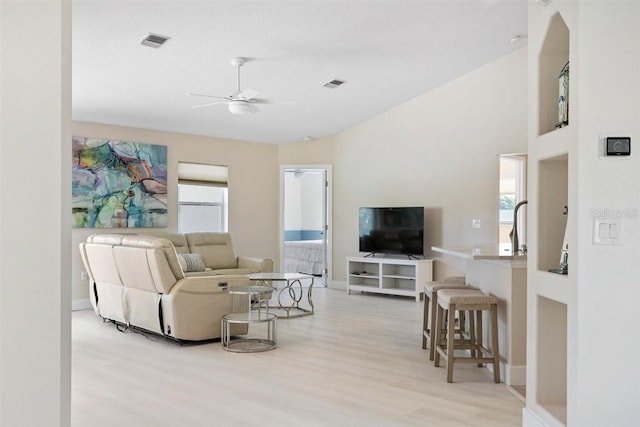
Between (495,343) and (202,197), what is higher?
(202,197)

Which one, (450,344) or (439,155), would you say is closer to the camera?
(450,344)

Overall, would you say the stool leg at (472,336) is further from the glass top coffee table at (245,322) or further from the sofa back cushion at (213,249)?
the sofa back cushion at (213,249)

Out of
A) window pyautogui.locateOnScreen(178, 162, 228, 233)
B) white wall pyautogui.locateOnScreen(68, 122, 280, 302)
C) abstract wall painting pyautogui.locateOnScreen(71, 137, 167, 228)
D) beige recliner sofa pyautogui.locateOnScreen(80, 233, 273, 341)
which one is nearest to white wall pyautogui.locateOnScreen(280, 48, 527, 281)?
white wall pyautogui.locateOnScreen(68, 122, 280, 302)

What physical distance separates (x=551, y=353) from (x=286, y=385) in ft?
5.98

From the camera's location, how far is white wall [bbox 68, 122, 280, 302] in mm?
8273

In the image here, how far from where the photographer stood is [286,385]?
12.7ft

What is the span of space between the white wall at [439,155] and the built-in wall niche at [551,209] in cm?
404

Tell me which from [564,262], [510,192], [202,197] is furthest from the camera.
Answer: [510,192]

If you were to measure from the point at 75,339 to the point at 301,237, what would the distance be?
835cm

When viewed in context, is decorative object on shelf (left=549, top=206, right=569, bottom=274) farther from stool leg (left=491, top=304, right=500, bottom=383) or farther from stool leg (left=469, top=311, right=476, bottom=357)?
stool leg (left=469, top=311, right=476, bottom=357)
